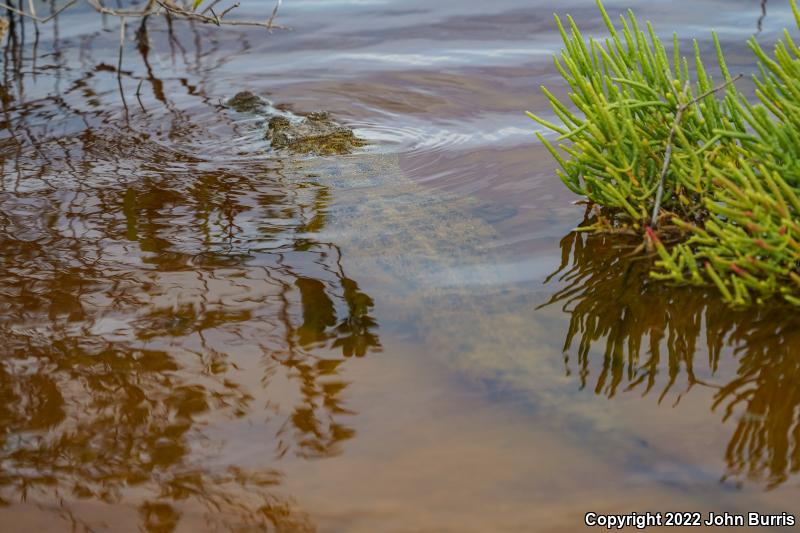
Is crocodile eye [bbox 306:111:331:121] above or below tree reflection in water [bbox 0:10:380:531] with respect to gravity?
above

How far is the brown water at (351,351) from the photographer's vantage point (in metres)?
2.48

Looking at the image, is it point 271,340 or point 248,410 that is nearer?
point 248,410

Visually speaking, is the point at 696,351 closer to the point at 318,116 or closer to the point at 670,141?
the point at 670,141

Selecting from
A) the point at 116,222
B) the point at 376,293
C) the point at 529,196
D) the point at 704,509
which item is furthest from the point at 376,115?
the point at 704,509

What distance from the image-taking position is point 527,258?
3787 mm

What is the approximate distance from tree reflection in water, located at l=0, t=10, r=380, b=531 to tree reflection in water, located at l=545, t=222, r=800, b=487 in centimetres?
86

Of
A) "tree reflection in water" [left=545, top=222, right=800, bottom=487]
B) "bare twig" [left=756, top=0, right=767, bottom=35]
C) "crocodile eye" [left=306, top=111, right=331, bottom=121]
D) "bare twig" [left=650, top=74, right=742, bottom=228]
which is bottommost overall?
"tree reflection in water" [left=545, top=222, right=800, bottom=487]

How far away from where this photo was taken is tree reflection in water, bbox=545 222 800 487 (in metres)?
2.55

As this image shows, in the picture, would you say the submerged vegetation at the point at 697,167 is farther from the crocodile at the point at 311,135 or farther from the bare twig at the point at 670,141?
the crocodile at the point at 311,135

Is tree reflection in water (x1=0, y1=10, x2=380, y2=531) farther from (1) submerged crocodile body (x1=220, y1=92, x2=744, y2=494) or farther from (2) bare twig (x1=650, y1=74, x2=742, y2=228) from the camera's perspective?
(2) bare twig (x1=650, y1=74, x2=742, y2=228)

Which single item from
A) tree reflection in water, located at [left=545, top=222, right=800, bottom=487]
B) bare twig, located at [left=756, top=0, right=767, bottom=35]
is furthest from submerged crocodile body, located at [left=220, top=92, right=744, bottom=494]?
bare twig, located at [left=756, top=0, right=767, bottom=35]

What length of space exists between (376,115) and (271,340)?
312 centimetres

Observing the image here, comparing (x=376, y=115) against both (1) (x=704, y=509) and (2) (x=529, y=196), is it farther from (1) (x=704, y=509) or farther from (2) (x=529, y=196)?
(1) (x=704, y=509)
